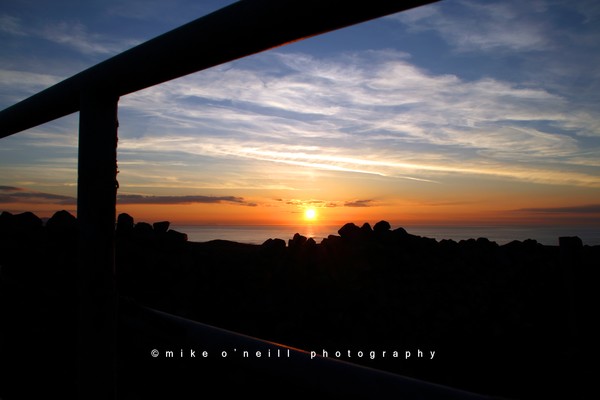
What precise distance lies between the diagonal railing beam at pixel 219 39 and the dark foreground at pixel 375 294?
4314mm

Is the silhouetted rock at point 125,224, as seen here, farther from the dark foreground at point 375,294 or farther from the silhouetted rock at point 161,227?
the silhouetted rock at point 161,227

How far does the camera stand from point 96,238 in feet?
3.68

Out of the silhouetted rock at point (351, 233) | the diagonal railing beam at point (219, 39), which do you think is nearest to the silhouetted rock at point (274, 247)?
the silhouetted rock at point (351, 233)

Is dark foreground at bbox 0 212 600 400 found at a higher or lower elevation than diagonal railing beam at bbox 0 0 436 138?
lower

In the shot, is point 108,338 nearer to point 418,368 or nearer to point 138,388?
point 138,388

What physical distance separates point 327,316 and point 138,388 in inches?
142

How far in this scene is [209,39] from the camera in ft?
2.71

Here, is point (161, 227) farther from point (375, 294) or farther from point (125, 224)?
point (375, 294)

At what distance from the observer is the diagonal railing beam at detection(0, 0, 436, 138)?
0.67m

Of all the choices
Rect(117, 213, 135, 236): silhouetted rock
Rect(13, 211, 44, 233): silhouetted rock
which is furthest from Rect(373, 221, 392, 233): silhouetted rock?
Rect(13, 211, 44, 233): silhouetted rock

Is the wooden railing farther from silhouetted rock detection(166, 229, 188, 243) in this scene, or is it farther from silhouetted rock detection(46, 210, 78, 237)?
silhouetted rock detection(46, 210, 78, 237)

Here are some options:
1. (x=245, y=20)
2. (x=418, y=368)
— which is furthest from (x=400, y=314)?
(x=245, y=20)

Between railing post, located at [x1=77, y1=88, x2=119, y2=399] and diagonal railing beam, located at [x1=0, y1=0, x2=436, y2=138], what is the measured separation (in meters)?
0.08

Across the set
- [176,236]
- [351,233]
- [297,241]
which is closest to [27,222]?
[176,236]
